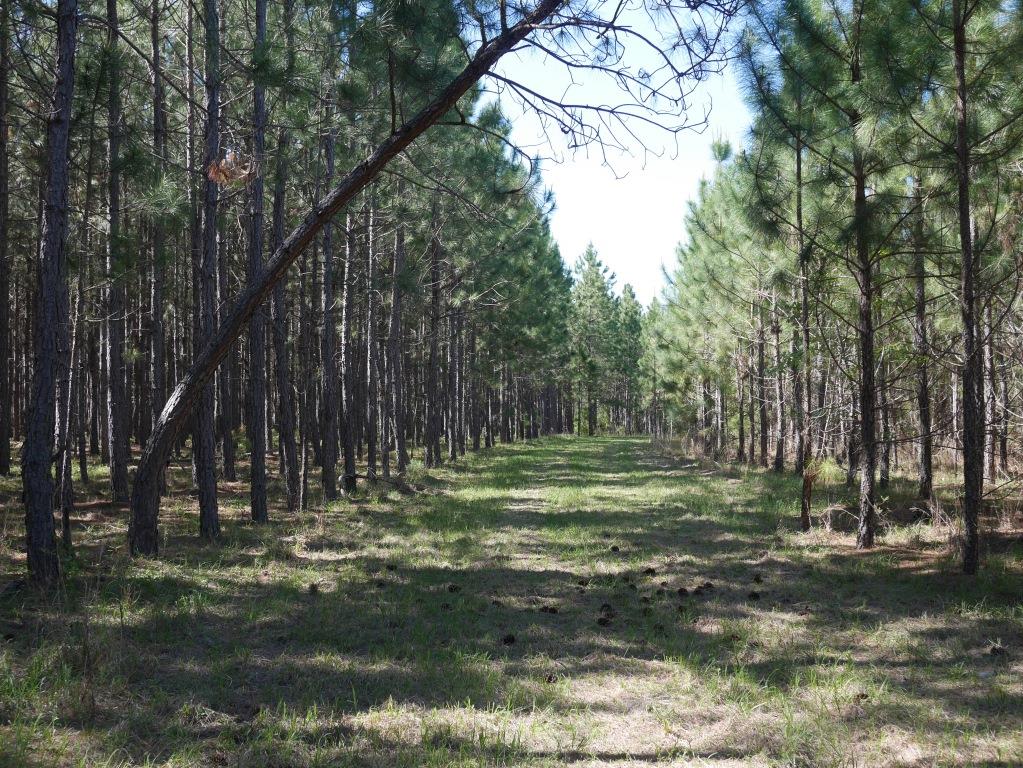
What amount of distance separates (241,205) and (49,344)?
809 cm

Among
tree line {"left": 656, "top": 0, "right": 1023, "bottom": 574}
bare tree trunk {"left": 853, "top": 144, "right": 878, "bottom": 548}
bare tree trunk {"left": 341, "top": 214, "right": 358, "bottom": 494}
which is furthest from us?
bare tree trunk {"left": 341, "top": 214, "right": 358, "bottom": 494}

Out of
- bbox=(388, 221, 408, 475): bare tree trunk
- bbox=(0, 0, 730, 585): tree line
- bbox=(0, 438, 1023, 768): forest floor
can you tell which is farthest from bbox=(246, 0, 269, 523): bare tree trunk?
bbox=(388, 221, 408, 475): bare tree trunk

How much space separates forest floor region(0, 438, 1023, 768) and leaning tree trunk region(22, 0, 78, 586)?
1.37 ft

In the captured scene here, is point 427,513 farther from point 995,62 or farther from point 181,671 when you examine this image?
point 995,62

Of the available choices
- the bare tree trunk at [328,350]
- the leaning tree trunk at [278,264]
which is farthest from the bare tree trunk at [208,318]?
the bare tree trunk at [328,350]

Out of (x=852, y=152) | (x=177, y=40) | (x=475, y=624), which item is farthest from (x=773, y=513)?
(x=177, y=40)

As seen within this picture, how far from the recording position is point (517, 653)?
4656 mm

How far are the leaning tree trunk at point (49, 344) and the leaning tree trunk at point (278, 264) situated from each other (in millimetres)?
963

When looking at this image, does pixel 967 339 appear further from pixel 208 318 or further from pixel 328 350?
pixel 328 350

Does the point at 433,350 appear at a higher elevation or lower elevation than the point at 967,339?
higher

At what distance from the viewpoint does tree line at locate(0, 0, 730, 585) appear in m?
5.35

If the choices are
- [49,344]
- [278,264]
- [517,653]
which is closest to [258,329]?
[49,344]

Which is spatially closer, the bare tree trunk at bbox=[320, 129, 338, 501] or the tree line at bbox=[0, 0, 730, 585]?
the tree line at bbox=[0, 0, 730, 585]

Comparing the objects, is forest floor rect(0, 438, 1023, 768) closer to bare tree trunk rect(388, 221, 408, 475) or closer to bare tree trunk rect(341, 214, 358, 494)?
bare tree trunk rect(341, 214, 358, 494)
